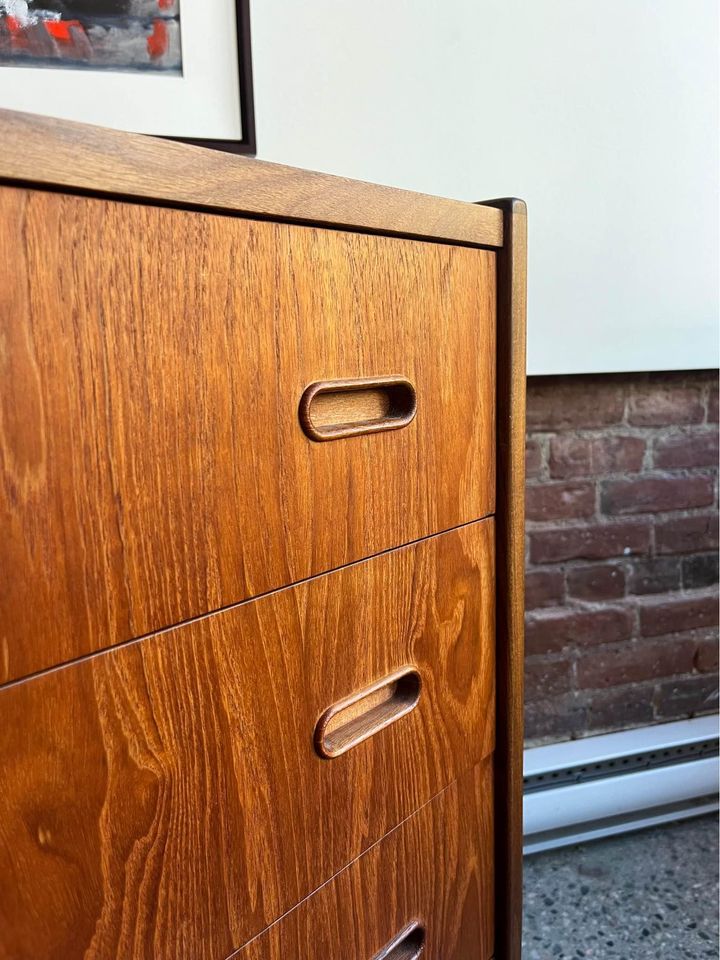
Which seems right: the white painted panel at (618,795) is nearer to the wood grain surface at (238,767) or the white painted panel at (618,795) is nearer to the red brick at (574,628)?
the red brick at (574,628)

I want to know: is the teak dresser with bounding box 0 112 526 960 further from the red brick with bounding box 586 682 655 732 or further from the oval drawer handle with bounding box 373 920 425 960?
the red brick with bounding box 586 682 655 732

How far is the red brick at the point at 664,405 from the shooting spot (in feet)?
4.60

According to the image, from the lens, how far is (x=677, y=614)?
1.48 metres

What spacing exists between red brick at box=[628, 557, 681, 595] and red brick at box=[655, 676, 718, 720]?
19 cm

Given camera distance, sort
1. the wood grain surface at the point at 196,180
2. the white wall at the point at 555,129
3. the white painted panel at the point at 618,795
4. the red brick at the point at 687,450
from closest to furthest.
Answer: the wood grain surface at the point at 196,180 < the white wall at the point at 555,129 < the white painted panel at the point at 618,795 < the red brick at the point at 687,450

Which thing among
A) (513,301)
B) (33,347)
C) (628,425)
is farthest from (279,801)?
(628,425)

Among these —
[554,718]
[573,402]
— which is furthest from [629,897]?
[573,402]

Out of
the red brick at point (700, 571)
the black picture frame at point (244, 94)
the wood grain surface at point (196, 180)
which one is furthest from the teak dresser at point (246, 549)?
the red brick at point (700, 571)

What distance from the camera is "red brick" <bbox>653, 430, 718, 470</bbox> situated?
1431mm

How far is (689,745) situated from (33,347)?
1406 mm

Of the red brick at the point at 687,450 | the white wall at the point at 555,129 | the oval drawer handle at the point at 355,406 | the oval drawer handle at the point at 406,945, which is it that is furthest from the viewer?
the red brick at the point at 687,450

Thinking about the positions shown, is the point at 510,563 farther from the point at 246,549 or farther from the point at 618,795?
the point at 618,795

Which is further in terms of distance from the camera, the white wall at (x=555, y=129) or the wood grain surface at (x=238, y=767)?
the white wall at (x=555, y=129)

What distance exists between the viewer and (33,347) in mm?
386
